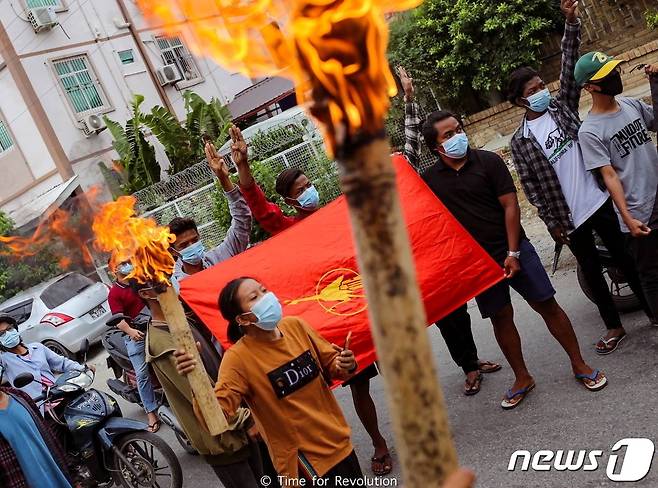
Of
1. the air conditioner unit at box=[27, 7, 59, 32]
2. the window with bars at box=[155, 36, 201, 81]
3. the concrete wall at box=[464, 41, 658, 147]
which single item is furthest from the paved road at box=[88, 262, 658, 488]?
the window with bars at box=[155, 36, 201, 81]

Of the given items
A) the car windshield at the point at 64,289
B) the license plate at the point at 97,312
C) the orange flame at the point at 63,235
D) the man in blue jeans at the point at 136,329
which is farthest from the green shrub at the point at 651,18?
the orange flame at the point at 63,235

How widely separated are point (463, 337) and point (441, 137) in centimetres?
168

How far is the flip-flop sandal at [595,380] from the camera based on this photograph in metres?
4.29

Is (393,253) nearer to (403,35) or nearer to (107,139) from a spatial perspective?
(403,35)

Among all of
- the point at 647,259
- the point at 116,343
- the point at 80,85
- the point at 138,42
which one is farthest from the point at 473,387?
the point at 138,42

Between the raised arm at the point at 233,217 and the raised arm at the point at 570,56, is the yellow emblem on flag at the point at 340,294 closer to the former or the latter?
the raised arm at the point at 233,217

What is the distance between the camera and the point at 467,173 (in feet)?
14.6

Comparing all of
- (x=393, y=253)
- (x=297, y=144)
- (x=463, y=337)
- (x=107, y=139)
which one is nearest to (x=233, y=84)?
(x=107, y=139)

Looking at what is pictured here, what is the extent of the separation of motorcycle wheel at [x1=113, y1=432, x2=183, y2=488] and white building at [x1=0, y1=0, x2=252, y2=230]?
15358 mm

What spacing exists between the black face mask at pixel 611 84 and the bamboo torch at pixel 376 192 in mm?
3104

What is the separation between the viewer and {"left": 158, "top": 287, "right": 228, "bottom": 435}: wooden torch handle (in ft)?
9.25

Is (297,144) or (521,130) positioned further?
(297,144)

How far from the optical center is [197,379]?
2816mm

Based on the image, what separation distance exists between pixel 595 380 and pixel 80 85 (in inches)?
785
